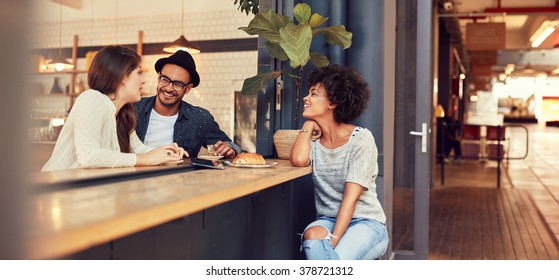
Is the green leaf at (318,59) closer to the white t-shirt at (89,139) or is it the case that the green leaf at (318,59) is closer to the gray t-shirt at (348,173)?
the gray t-shirt at (348,173)

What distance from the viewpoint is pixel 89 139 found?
2.30 metres

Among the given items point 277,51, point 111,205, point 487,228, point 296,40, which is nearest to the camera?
point 111,205

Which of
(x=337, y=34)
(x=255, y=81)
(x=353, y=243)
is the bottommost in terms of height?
(x=353, y=243)

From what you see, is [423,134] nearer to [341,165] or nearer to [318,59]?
[318,59]

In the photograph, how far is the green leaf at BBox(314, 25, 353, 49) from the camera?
3168 millimetres

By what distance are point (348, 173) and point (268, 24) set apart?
90 cm

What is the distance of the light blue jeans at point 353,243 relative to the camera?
2.43m

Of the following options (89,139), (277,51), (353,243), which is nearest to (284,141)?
(277,51)

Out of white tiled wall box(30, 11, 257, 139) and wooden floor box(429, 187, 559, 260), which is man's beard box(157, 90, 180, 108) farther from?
white tiled wall box(30, 11, 257, 139)

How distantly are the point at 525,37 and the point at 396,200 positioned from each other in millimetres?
13234

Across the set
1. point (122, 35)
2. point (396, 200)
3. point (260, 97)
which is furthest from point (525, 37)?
point (260, 97)

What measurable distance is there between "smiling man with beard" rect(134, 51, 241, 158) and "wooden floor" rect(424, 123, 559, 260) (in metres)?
1.52

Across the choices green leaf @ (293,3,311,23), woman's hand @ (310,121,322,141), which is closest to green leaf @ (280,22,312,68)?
green leaf @ (293,3,311,23)

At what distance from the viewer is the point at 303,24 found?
2.99 meters
